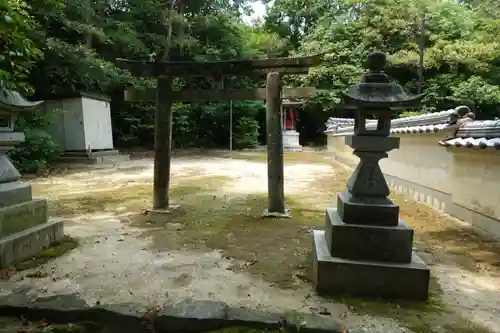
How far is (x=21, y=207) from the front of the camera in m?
3.89

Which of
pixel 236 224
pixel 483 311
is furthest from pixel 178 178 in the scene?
pixel 483 311

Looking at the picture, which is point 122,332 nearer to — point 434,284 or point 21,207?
point 21,207

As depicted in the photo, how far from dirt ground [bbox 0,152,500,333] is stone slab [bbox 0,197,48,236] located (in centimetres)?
59

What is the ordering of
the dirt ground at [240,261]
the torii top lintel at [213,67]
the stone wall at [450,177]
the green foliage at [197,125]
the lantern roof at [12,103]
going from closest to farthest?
the dirt ground at [240,261] < the lantern roof at [12,103] < the stone wall at [450,177] < the torii top lintel at [213,67] < the green foliage at [197,125]

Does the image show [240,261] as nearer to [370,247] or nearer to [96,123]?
[370,247]

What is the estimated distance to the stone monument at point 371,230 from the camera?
9.85 ft

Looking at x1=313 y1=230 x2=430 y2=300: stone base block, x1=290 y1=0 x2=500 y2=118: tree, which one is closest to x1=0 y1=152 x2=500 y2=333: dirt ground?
x1=313 y1=230 x2=430 y2=300: stone base block

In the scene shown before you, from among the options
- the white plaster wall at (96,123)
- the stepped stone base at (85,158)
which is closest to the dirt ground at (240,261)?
the stepped stone base at (85,158)

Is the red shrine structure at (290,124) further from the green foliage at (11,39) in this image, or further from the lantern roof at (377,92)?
the green foliage at (11,39)

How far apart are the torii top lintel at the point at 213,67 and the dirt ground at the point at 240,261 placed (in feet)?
8.09

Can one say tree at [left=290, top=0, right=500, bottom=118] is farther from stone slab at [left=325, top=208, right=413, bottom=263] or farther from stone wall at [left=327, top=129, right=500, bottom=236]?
stone slab at [left=325, top=208, right=413, bottom=263]

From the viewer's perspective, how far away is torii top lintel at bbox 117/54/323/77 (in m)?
5.40

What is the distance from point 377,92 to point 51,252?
409cm

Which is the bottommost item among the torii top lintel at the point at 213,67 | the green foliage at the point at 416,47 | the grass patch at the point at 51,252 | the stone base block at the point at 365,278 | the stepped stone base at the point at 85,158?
the grass patch at the point at 51,252
